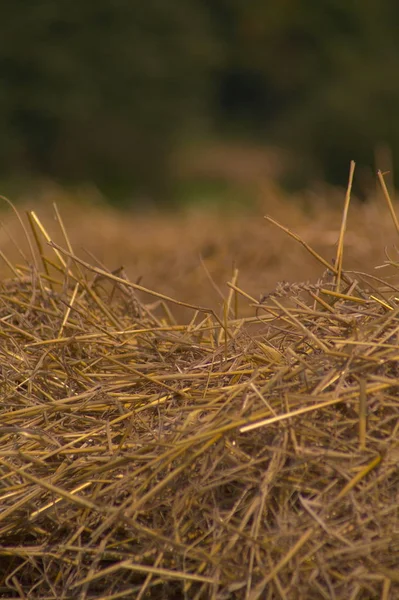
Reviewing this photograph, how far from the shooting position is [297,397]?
1.02 meters

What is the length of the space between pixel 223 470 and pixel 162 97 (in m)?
9.51

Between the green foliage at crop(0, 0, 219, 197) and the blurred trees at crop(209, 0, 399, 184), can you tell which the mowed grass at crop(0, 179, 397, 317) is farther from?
the blurred trees at crop(209, 0, 399, 184)

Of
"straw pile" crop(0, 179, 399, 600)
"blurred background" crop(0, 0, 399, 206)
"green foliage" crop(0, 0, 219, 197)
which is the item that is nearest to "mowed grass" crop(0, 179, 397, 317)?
"straw pile" crop(0, 179, 399, 600)

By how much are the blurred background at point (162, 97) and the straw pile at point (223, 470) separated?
21.3 feet

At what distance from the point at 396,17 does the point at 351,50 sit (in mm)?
1061

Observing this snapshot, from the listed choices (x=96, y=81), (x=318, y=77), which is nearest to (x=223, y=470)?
(x=96, y=81)

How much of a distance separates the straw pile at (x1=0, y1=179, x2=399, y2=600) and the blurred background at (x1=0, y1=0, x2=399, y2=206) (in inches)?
255

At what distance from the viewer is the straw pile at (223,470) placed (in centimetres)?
94

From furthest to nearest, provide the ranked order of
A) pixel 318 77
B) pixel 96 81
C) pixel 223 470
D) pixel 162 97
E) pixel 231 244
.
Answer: pixel 318 77, pixel 162 97, pixel 96 81, pixel 231 244, pixel 223 470

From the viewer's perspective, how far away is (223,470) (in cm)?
100

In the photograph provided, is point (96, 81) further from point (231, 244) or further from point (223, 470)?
point (223, 470)

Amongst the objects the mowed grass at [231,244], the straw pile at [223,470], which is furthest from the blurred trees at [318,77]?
the straw pile at [223,470]

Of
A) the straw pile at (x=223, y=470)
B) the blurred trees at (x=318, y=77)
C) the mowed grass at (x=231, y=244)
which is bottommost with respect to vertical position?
the blurred trees at (x=318, y=77)

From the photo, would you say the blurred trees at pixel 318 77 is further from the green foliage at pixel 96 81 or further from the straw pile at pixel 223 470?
the straw pile at pixel 223 470
